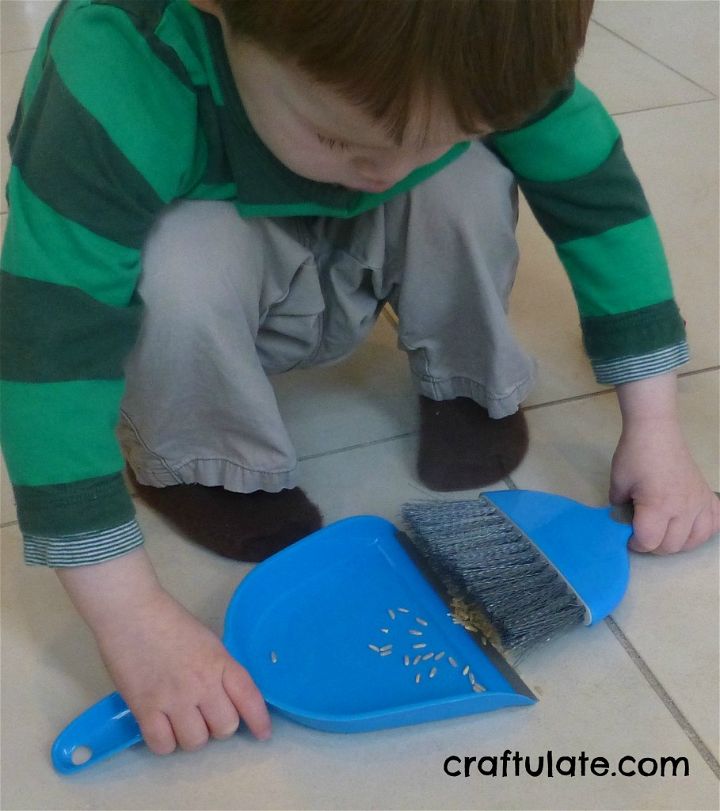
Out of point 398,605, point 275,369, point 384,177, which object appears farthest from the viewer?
point 275,369

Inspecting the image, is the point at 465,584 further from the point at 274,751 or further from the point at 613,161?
the point at 613,161

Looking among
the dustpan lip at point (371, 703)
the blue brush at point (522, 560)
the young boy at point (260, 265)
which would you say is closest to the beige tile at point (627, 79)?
the young boy at point (260, 265)

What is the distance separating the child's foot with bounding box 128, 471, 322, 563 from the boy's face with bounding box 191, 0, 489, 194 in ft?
0.81

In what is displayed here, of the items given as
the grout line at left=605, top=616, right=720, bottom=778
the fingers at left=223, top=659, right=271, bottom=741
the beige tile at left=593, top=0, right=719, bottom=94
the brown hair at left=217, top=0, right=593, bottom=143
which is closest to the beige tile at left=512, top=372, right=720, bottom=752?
the grout line at left=605, top=616, right=720, bottom=778

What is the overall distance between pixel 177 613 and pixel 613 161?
40 centimetres

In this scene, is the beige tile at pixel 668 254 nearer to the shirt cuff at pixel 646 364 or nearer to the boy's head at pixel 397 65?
the shirt cuff at pixel 646 364

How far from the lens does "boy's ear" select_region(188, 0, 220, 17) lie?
46 centimetres

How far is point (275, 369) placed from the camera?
720mm

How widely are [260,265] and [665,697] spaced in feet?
1.19

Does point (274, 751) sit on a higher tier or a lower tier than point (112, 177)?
lower

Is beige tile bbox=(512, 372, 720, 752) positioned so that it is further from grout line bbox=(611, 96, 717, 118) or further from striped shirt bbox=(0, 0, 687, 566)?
grout line bbox=(611, 96, 717, 118)

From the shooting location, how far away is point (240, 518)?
0.67 meters

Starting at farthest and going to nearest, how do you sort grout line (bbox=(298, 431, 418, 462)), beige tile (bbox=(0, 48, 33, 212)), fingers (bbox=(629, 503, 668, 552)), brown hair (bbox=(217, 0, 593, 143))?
beige tile (bbox=(0, 48, 33, 212)) < grout line (bbox=(298, 431, 418, 462)) < fingers (bbox=(629, 503, 668, 552)) < brown hair (bbox=(217, 0, 593, 143))

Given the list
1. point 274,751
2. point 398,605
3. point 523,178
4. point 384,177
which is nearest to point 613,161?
point 523,178
